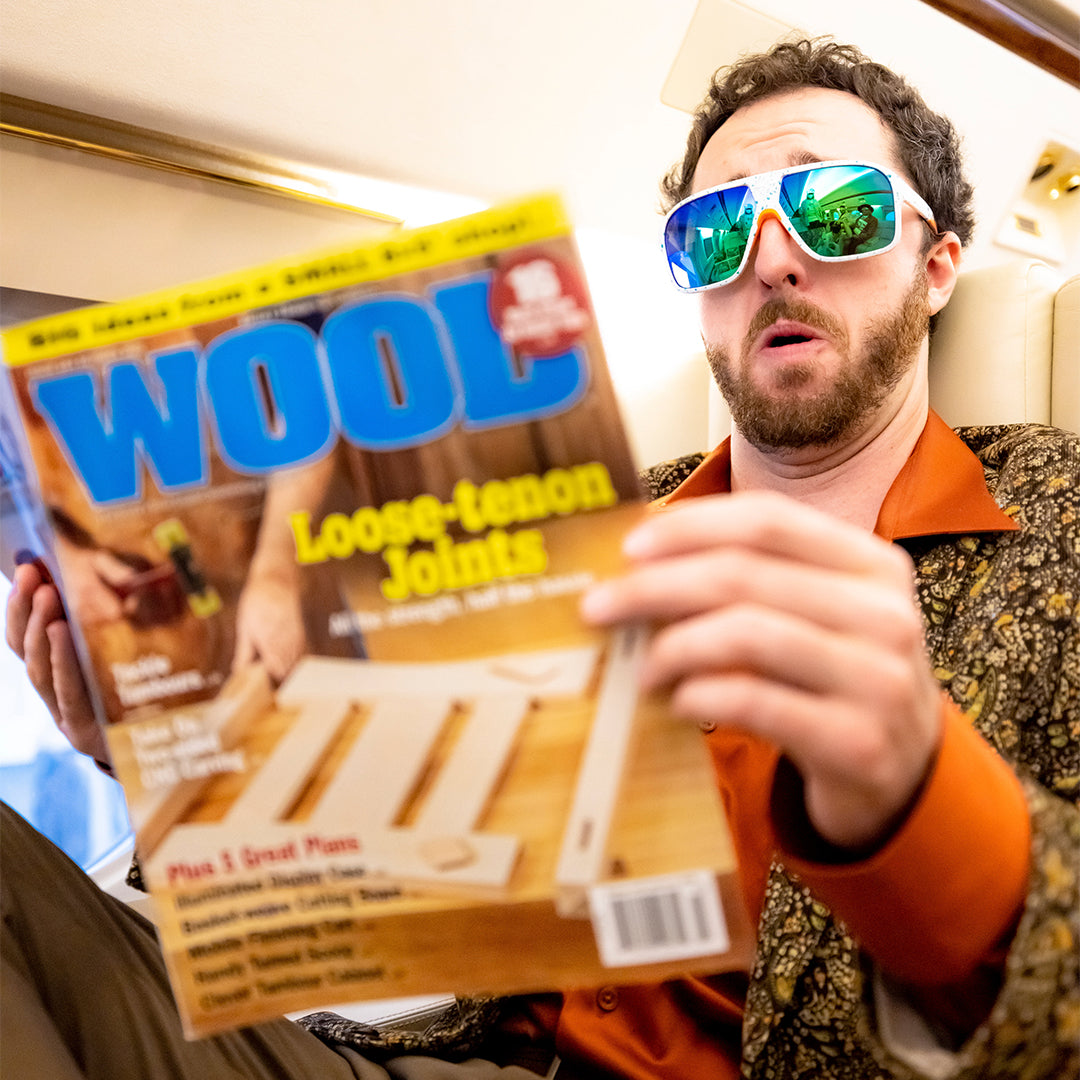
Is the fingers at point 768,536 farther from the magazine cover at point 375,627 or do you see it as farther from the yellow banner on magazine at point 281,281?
the yellow banner on magazine at point 281,281

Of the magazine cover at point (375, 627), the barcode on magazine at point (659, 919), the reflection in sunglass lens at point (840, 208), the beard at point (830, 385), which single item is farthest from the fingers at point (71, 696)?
the reflection in sunglass lens at point (840, 208)

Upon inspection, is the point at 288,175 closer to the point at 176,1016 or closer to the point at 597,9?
the point at 597,9

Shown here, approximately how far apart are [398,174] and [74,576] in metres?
1.38

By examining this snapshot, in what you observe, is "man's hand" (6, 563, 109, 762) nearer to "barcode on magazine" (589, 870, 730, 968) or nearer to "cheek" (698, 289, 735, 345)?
"barcode on magazine" (589, 870, 730, 968)

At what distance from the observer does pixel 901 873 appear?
0.41m

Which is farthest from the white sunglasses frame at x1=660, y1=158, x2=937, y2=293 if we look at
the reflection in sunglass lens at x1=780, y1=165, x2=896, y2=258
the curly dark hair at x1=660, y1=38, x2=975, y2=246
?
the curly dark hair at x1=660, y1=38, x2=975, y2=246

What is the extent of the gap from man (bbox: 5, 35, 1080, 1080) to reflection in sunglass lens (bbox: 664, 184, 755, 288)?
0.01m

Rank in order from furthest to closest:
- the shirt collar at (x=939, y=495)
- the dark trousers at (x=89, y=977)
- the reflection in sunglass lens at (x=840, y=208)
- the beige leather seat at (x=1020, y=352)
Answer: the beige leather seat at (x=1020, y=352) → the reflection in sunglass lens at (x=840, y=208) → the shirt collar at (x=939, y=495) → the dark trousers at (x=89, y=977)

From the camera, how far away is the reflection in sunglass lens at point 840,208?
97 cm

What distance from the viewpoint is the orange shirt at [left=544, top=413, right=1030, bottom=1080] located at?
0.41 m

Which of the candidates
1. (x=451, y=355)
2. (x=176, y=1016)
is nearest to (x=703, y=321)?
(x=451, y=355)

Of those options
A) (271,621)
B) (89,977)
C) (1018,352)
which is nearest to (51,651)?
(89,977)

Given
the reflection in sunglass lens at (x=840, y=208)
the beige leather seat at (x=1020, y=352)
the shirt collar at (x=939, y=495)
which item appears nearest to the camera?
the shirt collar at (x=939, y=495)

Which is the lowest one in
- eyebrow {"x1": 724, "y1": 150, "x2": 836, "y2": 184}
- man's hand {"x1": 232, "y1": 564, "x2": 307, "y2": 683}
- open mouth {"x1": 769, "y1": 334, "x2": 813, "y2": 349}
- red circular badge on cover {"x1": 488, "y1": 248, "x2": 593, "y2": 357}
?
man's hand {"x1": 232, "y1": 564, "x2": 307, "y2": 683}
